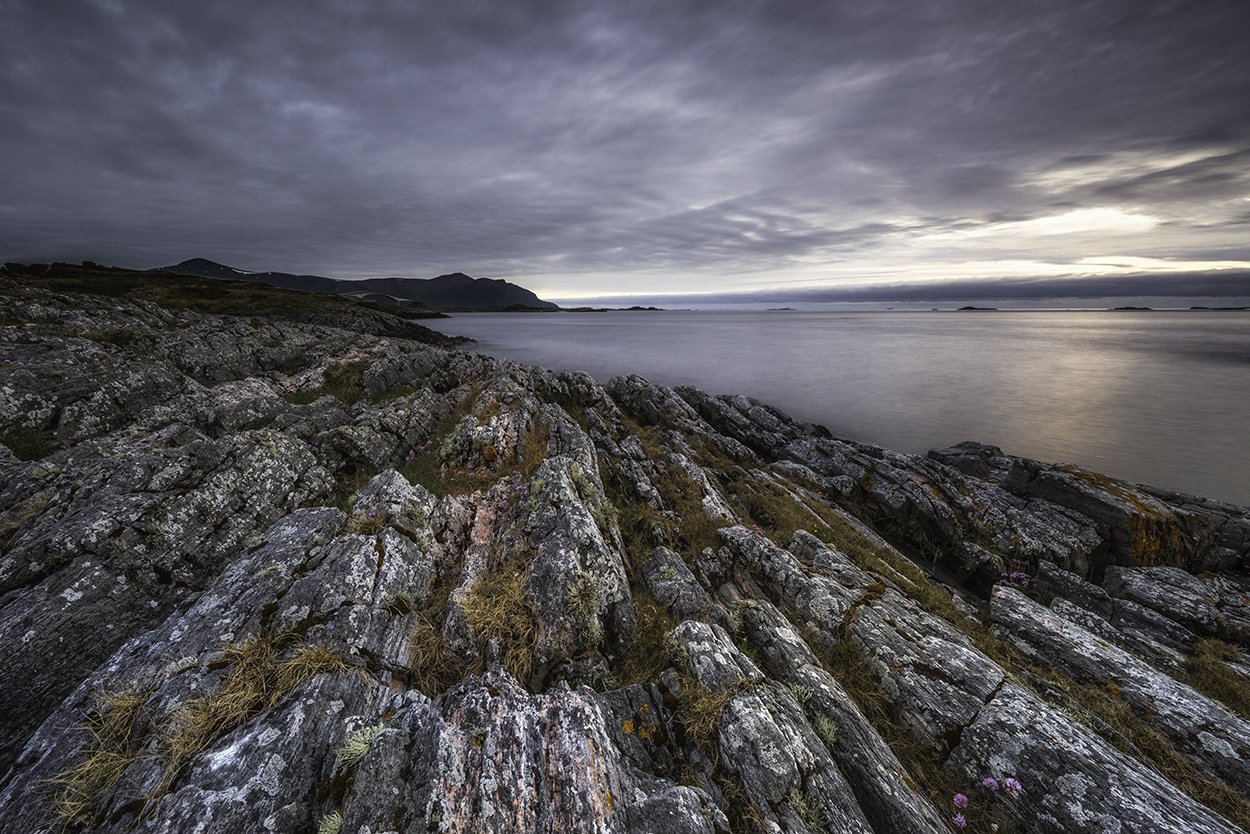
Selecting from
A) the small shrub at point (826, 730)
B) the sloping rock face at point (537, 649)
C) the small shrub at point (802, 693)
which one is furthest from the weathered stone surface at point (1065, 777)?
the small shrub at point (802, 693)

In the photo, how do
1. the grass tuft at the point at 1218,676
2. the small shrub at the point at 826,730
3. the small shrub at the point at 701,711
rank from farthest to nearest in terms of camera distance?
the grass tuft at the point at 1218,676
the small shrub at the point at 826,730
the small shrub at the point at 701,711

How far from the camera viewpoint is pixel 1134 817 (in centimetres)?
667

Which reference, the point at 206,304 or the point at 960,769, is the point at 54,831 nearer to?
the point at 960,769

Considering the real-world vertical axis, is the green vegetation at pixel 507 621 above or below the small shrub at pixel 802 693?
above

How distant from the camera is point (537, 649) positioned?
905cm

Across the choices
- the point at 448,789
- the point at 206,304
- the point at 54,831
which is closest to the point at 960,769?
the point at 448,789

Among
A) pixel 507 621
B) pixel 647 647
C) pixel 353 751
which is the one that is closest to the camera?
pixel 353 751

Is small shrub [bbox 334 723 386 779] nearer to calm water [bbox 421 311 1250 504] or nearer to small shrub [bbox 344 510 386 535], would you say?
small shrub [bbox 344 510 386 535]

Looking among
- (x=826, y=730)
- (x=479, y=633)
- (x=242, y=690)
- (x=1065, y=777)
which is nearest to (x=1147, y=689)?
(x=1065, y=777)

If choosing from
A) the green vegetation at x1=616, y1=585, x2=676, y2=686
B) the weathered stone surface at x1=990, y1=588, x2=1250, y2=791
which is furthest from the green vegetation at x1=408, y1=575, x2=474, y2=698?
the weathered stone surface at x1=990, y1=588, x2=1250, y2=791

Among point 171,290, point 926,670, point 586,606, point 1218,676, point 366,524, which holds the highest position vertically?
point 171,290

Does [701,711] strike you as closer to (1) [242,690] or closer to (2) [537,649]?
(2) [537,649]

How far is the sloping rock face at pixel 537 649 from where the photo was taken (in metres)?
5.75

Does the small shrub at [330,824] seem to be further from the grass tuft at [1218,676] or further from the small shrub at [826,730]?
the grass tuft at [1218,676]
